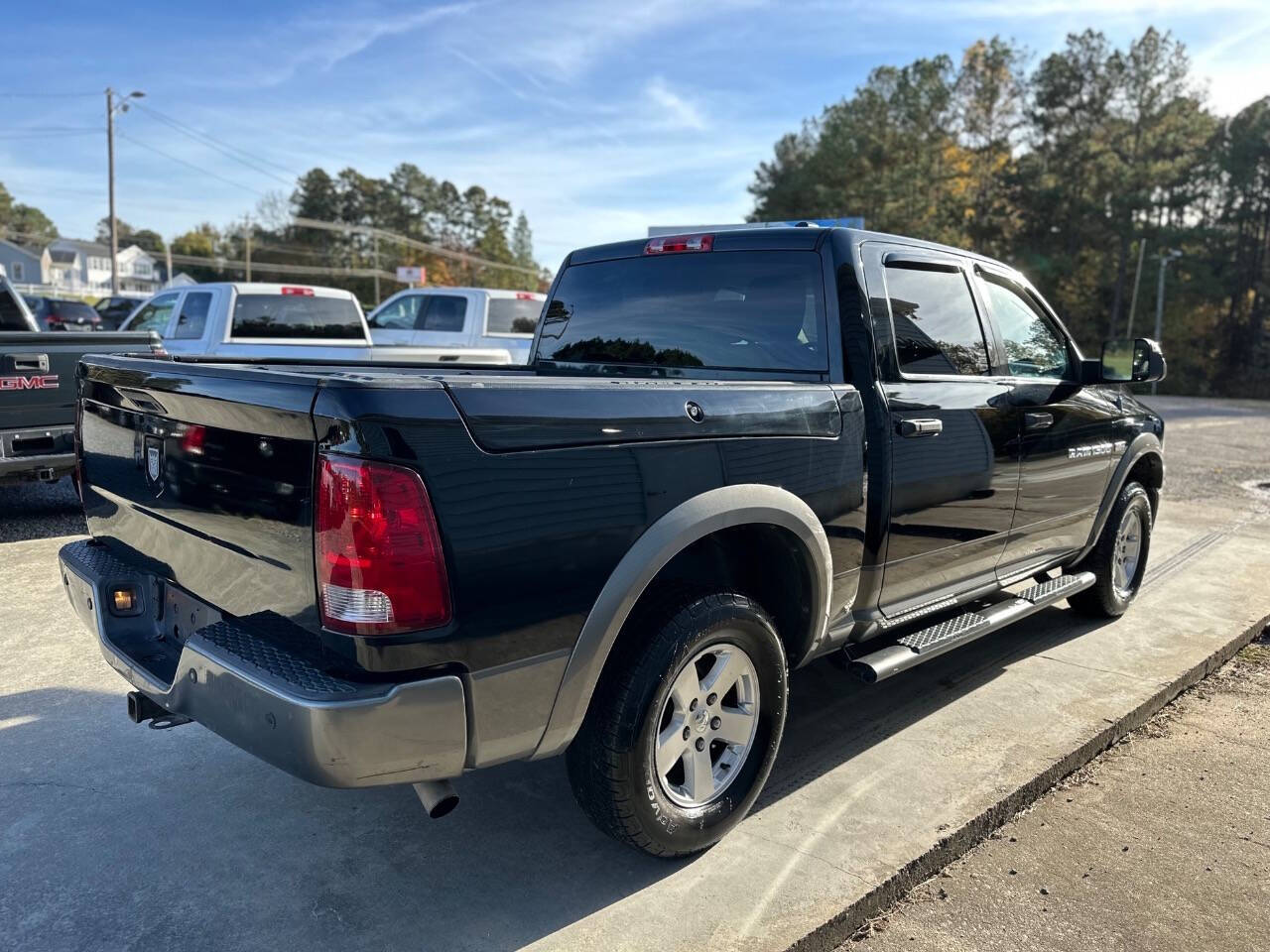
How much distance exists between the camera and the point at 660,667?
8.27ft

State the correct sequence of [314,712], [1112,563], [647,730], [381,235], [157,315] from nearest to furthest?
[314,712], [647,730], [1112,563], [157,315], [381,235]

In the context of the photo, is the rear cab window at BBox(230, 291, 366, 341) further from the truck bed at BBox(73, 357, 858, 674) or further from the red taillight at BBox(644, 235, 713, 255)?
the truck bed at BBox(73, 357, 858, 674)

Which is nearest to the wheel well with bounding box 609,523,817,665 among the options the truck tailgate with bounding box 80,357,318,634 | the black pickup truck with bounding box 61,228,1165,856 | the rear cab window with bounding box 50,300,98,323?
the black pickup truck with bounding box 61,228,1165,856

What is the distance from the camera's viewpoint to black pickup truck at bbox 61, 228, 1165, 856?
2.07m

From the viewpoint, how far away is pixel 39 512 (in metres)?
7.44

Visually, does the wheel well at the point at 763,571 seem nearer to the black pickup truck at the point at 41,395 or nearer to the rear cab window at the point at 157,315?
the black pickup truck at the point at 41,395

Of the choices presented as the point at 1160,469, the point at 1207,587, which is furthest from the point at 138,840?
the point at 1207,587

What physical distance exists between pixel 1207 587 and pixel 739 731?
4.60m

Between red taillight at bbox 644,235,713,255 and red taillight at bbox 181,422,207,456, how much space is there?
2024 millimetres

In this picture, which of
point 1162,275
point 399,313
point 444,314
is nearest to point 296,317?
point 444,314

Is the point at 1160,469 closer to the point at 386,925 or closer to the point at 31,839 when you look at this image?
Answer: the point at 386,925

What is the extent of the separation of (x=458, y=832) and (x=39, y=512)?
6217 millimetres

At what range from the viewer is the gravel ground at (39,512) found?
6715 mm

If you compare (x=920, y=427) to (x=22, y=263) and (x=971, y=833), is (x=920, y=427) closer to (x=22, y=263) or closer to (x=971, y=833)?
(x=971, y=833)
